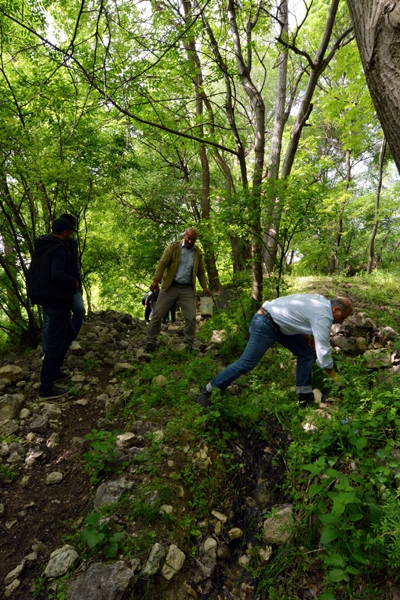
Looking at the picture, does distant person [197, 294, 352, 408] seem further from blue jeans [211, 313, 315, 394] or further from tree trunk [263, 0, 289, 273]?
tree trunk [263, 0, 289, 273]

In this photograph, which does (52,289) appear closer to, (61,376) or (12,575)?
(61,376)

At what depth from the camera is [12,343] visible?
581 centimetres

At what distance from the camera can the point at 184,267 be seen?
16.6ft

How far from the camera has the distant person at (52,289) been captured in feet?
12.1

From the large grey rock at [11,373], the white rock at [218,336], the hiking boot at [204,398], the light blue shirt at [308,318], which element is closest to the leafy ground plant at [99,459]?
the hiking boot at [204,398]

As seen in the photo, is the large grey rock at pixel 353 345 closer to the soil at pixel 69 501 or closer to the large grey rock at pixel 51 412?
the soil at pixel 69 501

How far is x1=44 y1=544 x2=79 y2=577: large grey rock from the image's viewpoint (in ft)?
6.82

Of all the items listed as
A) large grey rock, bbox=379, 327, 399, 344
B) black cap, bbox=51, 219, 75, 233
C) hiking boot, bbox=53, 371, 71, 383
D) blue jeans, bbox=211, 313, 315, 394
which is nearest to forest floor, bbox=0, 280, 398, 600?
hiking boot, bbox=53, 371, 71, 383

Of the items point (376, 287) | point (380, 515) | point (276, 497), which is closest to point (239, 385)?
point (276, 497)

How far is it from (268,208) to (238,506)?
4.01m

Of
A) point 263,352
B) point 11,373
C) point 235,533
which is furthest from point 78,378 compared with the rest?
point 235,533

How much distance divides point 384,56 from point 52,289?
11.7 ft

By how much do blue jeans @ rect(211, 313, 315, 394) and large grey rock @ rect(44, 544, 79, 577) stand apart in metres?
1.97

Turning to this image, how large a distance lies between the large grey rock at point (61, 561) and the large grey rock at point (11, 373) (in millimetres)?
2437
